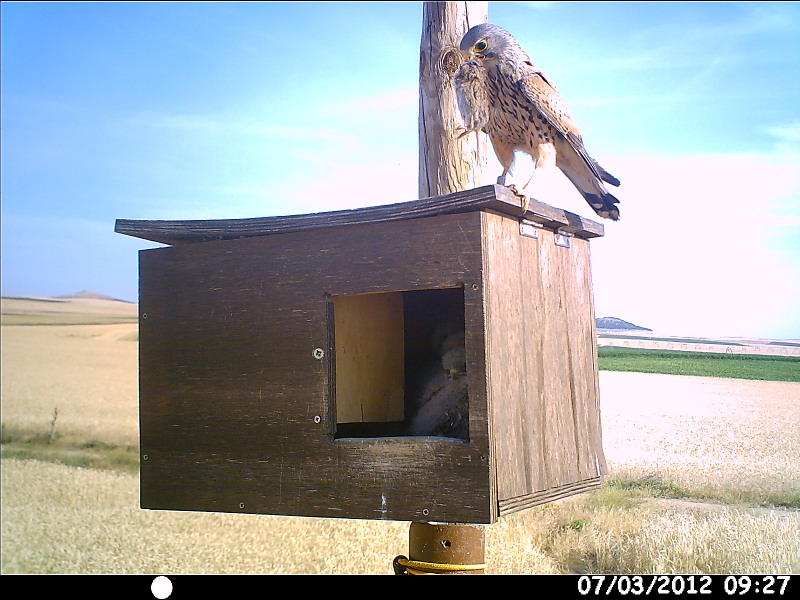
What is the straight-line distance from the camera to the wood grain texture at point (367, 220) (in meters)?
→ 1.49

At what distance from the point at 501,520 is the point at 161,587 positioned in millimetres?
2367

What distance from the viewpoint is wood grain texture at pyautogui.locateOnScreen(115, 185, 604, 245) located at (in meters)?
1.49

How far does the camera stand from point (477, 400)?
1473 mm

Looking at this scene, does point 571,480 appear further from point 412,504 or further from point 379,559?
point 379,559

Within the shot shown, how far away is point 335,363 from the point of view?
178 cm

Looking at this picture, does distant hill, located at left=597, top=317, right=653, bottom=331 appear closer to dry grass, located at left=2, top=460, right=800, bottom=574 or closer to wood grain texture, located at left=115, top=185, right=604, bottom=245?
dry grass, located at left=2, top=460, right=800, bottom=574

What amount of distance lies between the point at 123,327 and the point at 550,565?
3.35 meters

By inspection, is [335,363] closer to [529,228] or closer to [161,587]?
[529,228]

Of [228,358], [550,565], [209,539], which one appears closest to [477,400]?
[228,358]

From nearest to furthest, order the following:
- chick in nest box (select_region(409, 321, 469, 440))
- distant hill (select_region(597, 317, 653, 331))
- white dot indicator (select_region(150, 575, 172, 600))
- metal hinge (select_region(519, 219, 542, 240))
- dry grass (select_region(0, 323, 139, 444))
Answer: metal hinge (select_region(519, 219, 542, 240)), white dot indicator (select_region(150, 575, 172, 600)), chick in nest box (select_region(409, 321, 469, 440)), distant hill (select_region(597, 317, 653, 331)), dry grass (select_region(0, 323, 139, 444))

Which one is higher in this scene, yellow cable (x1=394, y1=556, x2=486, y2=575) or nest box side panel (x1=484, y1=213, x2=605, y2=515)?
nest box side panel (x1=484, y1=213, x2=605, y2=515)

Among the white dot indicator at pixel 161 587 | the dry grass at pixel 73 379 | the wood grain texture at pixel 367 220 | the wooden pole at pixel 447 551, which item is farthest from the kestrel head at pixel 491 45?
the dry grass at pixel 73 379

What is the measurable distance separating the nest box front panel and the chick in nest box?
4 cm

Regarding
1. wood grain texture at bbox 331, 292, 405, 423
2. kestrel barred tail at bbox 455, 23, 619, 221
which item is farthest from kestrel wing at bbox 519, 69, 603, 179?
wood grain texture at bbox 331, 292, 405, 423
